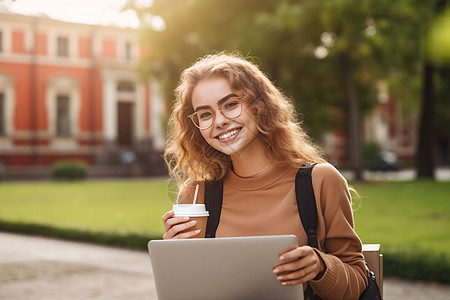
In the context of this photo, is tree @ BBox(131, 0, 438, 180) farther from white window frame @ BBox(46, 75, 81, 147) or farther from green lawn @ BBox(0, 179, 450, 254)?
white window frame @ BBox(46, 75, 81, 147)

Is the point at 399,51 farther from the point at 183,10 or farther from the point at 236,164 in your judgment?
the point at 236,164

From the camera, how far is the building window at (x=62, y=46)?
36.2 metres

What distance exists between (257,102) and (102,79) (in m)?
36.8

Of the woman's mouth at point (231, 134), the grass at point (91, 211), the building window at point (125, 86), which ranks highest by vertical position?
the building window at point (125, 86)

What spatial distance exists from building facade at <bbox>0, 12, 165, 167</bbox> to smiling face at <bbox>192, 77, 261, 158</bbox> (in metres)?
31.6

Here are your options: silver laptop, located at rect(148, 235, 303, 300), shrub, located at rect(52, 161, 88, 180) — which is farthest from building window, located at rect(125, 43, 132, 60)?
silver laptop, located at rect(148, 235, 303, 300)

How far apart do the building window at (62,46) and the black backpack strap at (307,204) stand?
3565 cm

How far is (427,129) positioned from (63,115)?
22626 millimetres

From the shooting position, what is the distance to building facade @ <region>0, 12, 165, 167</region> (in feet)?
115

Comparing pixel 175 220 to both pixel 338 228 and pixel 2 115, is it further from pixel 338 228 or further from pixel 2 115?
pixel 2 115

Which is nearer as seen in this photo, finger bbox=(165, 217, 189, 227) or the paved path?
finger bbox=(165, 217, 189, 227)

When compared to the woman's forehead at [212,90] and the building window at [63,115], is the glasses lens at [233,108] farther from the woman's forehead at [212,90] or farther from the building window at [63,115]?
the building window at [63,115]

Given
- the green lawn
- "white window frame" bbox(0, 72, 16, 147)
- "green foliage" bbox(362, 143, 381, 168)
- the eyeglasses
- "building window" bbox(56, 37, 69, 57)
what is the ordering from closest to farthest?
the eyeglasses < the green lawn < "white window frame" bbox(0, 72, 16, 147) < "building window" bbox(56, 37, 69, 57) < "green foliage" bbox(362, 143, 381, 168)

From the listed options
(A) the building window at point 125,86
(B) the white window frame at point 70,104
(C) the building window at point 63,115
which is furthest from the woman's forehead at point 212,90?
(A) the building window at point 125,86
